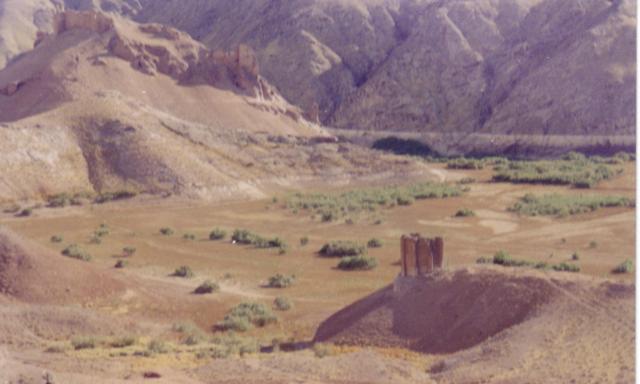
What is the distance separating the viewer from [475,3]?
10912 cm

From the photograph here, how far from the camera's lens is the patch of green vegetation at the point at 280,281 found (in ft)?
88.5

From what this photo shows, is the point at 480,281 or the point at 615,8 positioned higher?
the point at 615,8

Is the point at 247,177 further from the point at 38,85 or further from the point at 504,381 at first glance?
the point at 504,381

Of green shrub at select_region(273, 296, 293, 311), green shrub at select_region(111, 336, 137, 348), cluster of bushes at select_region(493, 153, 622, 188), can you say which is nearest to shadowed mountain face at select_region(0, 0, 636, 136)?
cluster of bushes at select_region(493, 153, 622, 188)

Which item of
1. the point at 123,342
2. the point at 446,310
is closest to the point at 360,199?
the point at 446,310

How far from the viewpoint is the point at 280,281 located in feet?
88.6

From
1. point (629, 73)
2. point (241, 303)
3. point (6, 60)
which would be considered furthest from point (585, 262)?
point (6, 60)

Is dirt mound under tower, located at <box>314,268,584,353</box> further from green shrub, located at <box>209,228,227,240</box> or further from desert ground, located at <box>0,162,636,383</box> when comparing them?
green shrub, located at <box>209,228,227,240</box>

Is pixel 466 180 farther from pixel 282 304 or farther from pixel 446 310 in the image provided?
pixel 446 310

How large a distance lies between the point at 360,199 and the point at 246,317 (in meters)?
29.0

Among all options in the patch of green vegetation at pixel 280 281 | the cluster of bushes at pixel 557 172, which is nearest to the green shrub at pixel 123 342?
the patch of green vegetation at pixel 280 281

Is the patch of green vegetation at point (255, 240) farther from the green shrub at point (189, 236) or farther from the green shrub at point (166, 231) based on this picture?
the green shrub at point (166, 231)

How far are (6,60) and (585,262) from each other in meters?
101

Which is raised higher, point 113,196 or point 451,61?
point 451,61
